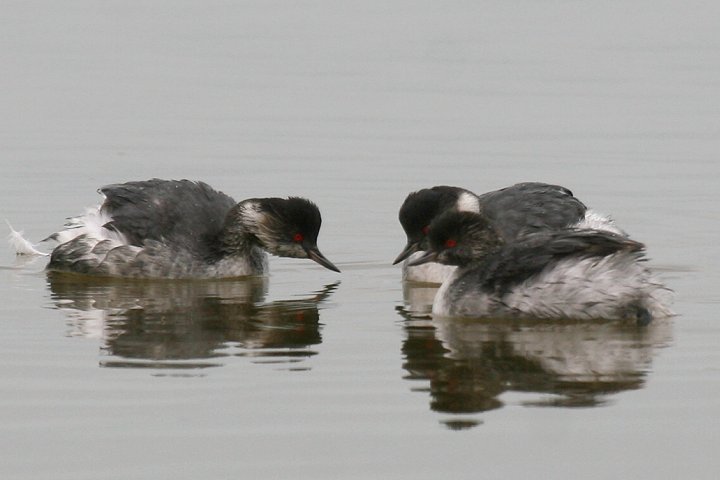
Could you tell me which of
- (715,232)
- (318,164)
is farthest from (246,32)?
(715,232)

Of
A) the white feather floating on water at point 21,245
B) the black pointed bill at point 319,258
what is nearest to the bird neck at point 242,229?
the black pointed bill at point 319,258

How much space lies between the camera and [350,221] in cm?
1484

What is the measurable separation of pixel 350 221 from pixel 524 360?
17.5ft

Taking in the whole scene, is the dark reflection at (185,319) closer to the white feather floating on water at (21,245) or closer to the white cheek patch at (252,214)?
the white cheek patch at (252,214)

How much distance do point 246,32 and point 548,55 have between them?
16.9 feet

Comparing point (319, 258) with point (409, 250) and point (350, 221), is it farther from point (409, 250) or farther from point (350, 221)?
point (350, 221)

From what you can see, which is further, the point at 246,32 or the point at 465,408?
the point at 246,32

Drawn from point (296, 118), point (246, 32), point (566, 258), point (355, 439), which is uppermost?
point (246, 32)

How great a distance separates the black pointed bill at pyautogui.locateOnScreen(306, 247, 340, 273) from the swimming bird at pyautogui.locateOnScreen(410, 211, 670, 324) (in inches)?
71.3

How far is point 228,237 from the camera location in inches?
509

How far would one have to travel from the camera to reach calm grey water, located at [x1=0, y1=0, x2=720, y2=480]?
26.1ft

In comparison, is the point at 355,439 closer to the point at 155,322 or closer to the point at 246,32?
the point at 155,322

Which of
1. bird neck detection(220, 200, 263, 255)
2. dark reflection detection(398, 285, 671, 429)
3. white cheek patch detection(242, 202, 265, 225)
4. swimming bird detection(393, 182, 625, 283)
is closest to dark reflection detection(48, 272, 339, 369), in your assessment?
bird neck detection(220, 200, 263, 255)

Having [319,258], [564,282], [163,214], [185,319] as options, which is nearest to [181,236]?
[163,214]
